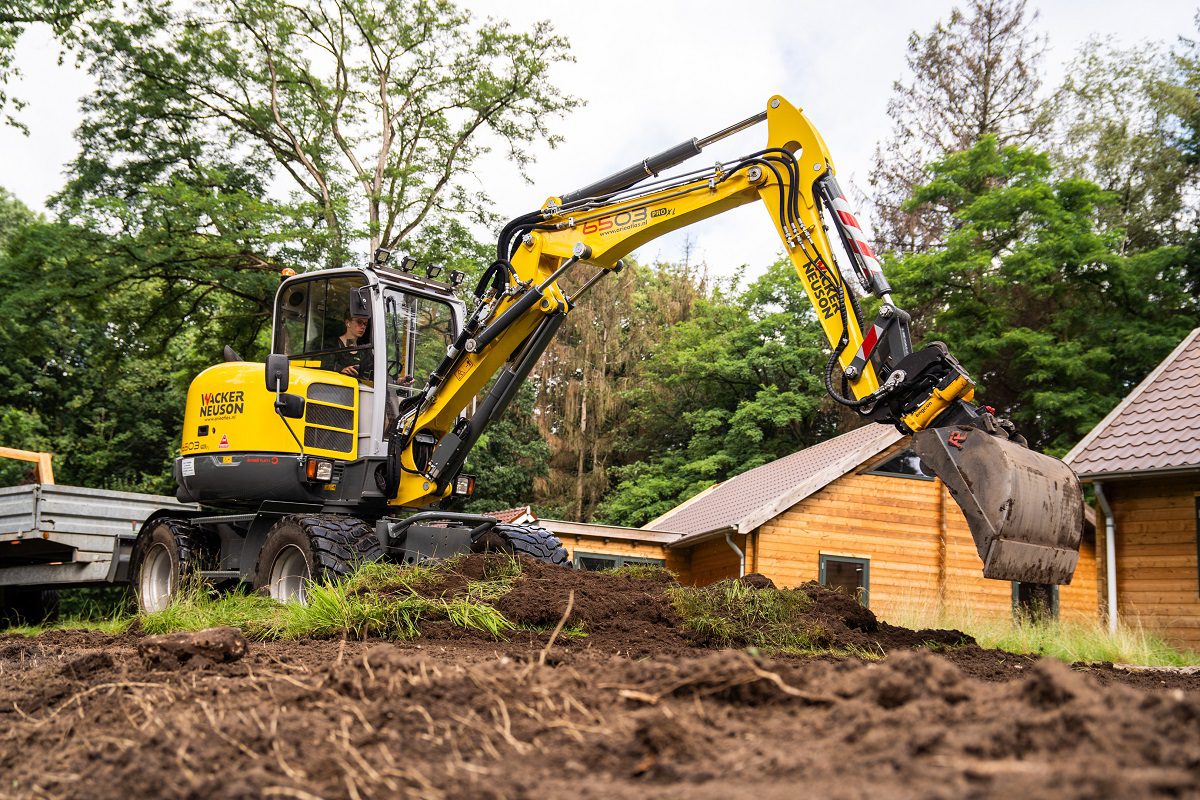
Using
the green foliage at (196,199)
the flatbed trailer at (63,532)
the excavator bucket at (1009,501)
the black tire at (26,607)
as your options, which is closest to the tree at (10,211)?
the green foliage at (196,199)

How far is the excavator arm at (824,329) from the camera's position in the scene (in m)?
6.89

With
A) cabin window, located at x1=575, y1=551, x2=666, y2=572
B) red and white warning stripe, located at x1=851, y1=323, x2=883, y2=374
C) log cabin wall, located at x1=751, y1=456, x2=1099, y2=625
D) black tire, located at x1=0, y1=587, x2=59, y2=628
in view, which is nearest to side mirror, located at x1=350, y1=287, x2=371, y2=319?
red and white warning stripe, located at x1=851, y1=323, x2=883, y2=374

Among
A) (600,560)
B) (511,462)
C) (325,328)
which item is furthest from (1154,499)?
(511,462)

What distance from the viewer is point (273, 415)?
382 inches

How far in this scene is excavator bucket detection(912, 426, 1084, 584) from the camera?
6684 millimetres

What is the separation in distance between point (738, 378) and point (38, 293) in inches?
797

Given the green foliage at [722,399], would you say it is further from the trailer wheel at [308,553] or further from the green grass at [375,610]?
the green grass at [375,610]

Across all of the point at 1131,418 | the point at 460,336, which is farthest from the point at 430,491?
the point at 1131,418

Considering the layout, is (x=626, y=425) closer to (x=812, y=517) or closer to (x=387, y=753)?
(x=812, y=517)

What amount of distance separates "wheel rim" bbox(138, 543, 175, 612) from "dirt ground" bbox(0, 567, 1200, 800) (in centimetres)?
663

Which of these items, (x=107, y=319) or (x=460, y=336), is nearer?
(x=460, y=336)

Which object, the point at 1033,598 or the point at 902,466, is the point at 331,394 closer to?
the point at 1033,598

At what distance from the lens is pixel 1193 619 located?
506 inches

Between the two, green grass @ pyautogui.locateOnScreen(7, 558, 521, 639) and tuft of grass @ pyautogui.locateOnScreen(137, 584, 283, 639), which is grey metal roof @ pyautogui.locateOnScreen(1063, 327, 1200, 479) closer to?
green grass @ pyautogui.locateOnScreen(7, 558, 521, 639)
